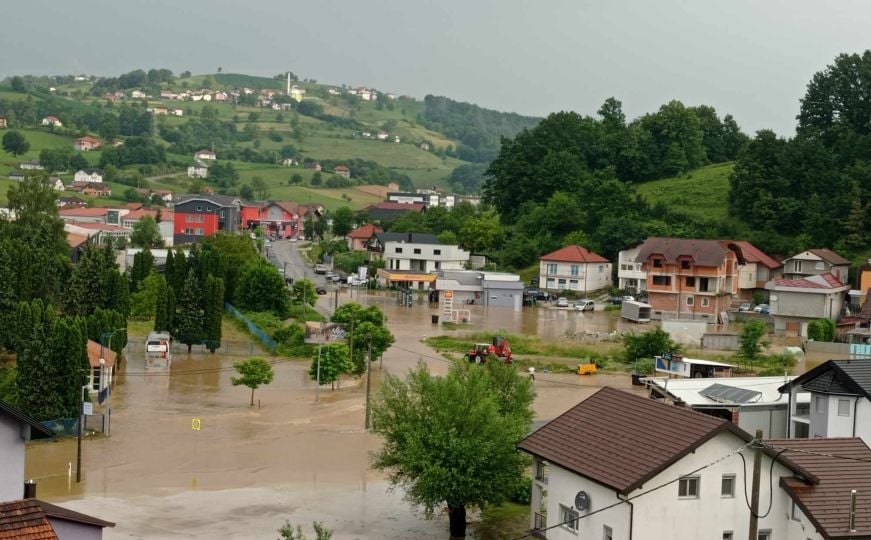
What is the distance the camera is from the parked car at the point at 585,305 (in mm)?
62000

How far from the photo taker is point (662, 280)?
60.4 m

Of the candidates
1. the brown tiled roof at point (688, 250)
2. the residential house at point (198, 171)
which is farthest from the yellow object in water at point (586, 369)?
the residential house at point (198, 171)

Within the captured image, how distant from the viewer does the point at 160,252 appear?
7638 cm

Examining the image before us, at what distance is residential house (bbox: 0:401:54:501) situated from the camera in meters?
15.4

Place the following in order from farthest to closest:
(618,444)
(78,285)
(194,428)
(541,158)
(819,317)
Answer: (541,158), (819,317), (78,285), (194,428), (618,444)

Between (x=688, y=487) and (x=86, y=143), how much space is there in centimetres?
14746

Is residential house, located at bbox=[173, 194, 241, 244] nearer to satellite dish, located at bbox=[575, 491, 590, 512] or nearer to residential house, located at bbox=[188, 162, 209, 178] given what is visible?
residential house, located at bbox=[188, 162, 209, 178]

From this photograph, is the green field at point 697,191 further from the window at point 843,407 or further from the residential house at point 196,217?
the window at point 843,407


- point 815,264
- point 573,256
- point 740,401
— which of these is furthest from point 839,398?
point 573,256

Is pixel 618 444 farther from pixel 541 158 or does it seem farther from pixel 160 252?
pixel 541 158

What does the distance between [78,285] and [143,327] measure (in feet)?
13.6

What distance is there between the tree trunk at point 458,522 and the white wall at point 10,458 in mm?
8676

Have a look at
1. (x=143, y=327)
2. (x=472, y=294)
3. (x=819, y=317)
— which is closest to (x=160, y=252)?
(x=472, y=294)

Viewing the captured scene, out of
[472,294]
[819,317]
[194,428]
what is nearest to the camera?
[194,428]
